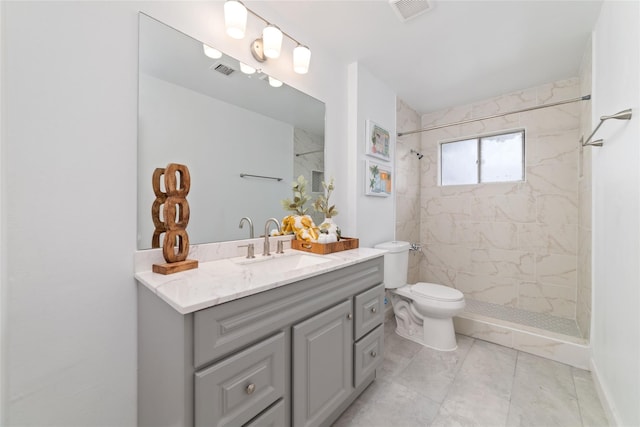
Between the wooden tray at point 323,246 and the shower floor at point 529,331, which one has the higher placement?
the wooden tray at point 323,246

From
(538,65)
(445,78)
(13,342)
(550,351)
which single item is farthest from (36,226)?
(538,65)

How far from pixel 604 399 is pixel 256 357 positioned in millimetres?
1968

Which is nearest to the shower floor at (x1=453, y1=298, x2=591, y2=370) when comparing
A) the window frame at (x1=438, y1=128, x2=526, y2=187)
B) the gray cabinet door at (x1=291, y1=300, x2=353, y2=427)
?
the window frame at (x1=438, y1=128, x2=526, y2=187)

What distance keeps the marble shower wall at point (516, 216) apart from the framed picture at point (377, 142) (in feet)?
1.25

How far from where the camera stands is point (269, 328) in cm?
95

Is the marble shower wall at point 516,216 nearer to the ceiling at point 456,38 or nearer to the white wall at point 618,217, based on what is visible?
the ceiling at point 456,38

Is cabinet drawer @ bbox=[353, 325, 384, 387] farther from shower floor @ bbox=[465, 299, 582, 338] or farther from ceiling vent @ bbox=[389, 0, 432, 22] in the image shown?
ceiling vent @ bbox=[389, 0, 432, 22]

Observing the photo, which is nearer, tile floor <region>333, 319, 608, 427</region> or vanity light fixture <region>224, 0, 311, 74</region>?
vanity light fixture <region>224, 0, 311, 74</region>

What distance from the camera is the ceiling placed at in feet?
5.10

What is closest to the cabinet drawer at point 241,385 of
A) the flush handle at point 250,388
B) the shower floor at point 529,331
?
the flush handle at point 250,388

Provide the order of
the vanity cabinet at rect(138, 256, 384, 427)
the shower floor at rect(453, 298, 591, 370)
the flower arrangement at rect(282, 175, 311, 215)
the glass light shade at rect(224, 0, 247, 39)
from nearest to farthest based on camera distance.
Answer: the vanity cabinet at rect(138, 256, 384, 427)
the glass light shade at rect(224, 0, 247, 39)
the flower arrangement at rect(282, 175, 311, 215)
the shower floor at rect(453, 298, 591, 370)

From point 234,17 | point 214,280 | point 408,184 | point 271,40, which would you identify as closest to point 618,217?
point 408,184

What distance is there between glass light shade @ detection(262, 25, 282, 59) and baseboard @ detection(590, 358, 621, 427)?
8.39ft

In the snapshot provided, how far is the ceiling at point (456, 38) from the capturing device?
1555mm
